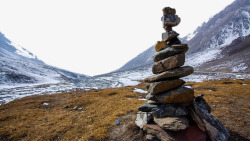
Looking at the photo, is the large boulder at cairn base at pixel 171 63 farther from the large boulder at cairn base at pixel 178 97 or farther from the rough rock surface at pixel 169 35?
the large boulder at cairn base at pixel 178 97

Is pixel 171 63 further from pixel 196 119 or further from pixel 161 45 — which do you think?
pixel 196 119

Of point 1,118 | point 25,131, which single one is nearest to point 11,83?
point 1,118

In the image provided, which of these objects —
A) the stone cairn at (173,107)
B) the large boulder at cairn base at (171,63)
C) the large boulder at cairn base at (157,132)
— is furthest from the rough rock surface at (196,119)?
the large boulder at cairn base at (171,63)

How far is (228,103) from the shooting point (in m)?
15.7

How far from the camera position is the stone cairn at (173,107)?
7.56 meters

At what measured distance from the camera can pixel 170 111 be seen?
8414mm

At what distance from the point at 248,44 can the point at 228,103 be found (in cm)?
13259

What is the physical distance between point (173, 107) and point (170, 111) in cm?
40

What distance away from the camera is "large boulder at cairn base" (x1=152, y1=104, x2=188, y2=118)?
8.28 meters

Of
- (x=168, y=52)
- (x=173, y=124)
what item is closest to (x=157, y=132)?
(x=173, y=124)

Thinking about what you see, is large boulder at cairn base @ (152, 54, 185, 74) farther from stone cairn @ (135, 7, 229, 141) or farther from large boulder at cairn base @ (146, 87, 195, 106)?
large boulder at cairn base @ (146, 87, 195, 106)

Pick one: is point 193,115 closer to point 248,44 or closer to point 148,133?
point 148,133

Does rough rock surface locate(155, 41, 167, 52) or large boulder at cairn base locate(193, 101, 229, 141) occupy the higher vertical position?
rough rock surface locate(155, 41, 167, 52)

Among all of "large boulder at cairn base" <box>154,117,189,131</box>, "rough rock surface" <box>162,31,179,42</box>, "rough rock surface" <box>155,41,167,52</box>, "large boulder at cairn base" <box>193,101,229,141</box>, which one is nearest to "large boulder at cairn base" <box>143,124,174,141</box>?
"large boulder at cairn base" <box>154,117,189,131</box>
